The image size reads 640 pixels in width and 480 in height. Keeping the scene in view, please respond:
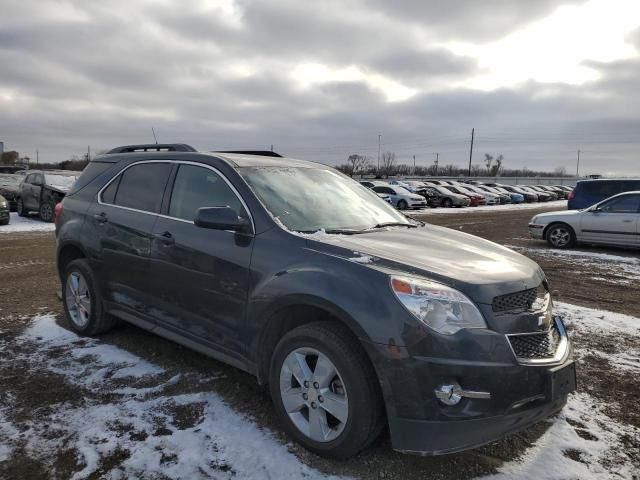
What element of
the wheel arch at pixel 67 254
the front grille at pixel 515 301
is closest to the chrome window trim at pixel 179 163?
the wheel arch at pixel 67 254

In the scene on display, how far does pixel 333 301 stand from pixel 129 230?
2.29m

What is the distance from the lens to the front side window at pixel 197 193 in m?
3.75

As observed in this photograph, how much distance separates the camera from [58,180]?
55.6ft

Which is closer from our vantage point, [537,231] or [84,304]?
[84,304]

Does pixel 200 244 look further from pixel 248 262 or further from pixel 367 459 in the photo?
pixel 367 459

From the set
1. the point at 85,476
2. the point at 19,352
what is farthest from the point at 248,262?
the point at 19,352

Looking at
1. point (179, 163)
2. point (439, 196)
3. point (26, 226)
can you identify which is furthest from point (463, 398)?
point (439, 196)

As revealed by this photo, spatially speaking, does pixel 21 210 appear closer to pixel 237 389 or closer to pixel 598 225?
pixel 237 389

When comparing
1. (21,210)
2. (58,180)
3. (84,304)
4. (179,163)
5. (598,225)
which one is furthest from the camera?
(21,210)

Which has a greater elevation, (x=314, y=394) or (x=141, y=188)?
(x=141, y=188)

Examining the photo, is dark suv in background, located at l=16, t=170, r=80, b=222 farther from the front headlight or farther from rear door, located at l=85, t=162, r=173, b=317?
the front headlight

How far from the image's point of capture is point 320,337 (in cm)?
288

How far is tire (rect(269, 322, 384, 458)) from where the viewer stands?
9.02 ft

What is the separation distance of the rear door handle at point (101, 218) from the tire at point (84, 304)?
0.46 m
